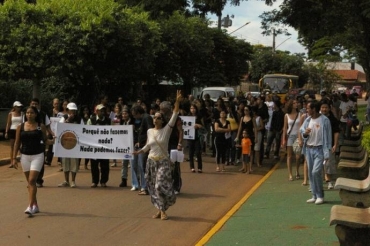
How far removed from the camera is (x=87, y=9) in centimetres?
2397

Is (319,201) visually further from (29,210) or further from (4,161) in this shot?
(4,161)

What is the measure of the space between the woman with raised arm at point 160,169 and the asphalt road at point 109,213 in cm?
29

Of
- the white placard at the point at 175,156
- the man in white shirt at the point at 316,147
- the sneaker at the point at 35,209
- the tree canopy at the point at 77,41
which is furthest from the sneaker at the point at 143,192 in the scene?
the tree canopy at the point at 77,41

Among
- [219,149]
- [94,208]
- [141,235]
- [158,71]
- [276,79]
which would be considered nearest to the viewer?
[141,235]

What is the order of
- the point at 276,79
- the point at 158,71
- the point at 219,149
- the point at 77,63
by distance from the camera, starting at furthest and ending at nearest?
the point at 276,79, the point at 158,71, the point at 77,63, the point at 219,149

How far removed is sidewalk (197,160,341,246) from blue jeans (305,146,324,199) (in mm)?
247

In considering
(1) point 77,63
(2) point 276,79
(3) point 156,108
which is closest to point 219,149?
(3) point 156,108

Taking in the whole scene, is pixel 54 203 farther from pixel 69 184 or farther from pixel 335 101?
pixel 335 101

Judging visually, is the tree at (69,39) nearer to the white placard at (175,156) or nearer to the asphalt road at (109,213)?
the asphalt road at (109,213)

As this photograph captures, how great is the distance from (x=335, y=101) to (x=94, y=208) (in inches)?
614

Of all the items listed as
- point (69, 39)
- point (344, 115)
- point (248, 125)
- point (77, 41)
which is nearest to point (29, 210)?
point (248, 125)

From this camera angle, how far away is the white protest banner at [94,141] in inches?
537

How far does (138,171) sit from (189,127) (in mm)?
4013

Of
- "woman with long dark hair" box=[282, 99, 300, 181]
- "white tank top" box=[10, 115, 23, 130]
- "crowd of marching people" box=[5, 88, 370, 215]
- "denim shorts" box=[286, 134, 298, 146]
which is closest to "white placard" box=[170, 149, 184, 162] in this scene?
"crowd of marching people" box=[5, 88, 370, 215]
